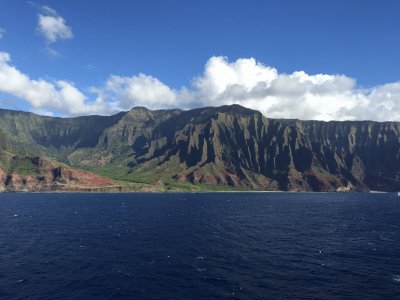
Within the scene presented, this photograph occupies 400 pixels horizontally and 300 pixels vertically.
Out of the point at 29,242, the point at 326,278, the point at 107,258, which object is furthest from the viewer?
the point at 29,242

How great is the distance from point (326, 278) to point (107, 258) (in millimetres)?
64683

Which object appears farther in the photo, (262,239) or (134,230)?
(134,230)

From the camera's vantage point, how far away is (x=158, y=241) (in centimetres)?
14950

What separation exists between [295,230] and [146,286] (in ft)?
335

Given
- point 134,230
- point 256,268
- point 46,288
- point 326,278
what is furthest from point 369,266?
point 134,230

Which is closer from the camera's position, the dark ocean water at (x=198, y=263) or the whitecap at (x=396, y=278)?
the dark ocean water at (x=198, y=263)

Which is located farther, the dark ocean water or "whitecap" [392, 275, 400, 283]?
"whitecap" [392, 275, 400, 283]

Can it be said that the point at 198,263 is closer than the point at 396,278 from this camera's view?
No

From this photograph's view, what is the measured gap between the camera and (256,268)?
4313 inches

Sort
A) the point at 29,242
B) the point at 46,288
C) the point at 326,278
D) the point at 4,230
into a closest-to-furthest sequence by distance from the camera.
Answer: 1. the point at 46,288
2. the point at 326,278
3. the point at 29,242
4. the point at 4,230

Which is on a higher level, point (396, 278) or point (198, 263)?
point (396, 278)

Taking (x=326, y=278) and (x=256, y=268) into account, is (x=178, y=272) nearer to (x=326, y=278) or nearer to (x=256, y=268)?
(x=256, y=268)

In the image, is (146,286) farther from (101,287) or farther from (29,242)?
(29,242)

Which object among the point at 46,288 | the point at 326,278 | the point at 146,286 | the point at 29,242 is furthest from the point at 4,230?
the point at 326,278
